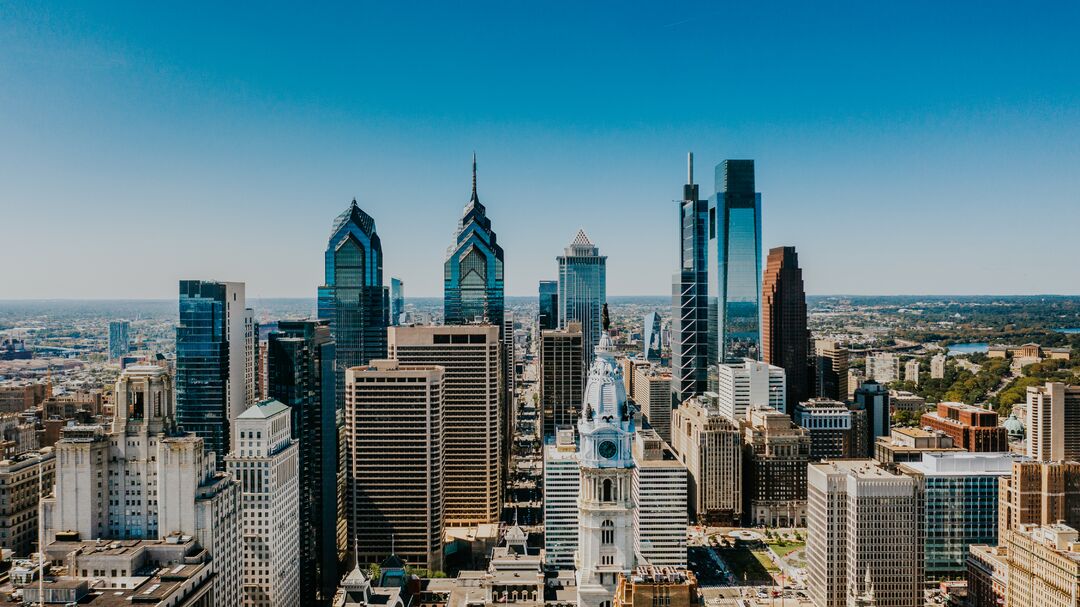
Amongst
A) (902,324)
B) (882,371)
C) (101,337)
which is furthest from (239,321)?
(902,324)

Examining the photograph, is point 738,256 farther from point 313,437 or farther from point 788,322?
point 313,437

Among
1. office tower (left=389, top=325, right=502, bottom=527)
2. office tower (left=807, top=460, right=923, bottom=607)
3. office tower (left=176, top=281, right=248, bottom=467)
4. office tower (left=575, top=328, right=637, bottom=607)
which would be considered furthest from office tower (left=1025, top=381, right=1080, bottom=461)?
office tower (left=176, top=281, right=248, bottom=467)

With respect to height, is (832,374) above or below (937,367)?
above

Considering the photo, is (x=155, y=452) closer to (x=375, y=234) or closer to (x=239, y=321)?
(x=239, y=321)

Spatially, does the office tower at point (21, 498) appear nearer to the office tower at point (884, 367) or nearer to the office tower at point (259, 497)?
the office tower at point (259, 497)

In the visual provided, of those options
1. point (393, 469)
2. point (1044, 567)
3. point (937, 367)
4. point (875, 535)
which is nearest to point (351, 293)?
point (393, 469)

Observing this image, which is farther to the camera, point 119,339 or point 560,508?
point 560,508

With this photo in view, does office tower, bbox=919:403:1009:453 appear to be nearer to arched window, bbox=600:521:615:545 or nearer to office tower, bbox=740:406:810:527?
office tower, bbox=740:406:810:527

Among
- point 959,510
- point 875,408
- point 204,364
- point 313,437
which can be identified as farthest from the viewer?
point 875,408

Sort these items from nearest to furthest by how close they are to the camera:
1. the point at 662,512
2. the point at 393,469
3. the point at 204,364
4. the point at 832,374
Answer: the point at 662,512
the point at 204,364
the point at 393,469
the point at 832,374
